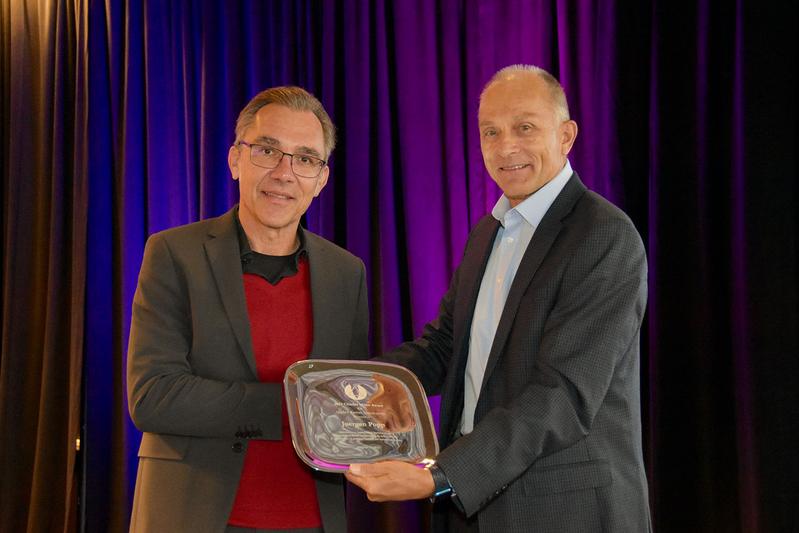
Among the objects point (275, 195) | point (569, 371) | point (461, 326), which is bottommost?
point (569, 371)

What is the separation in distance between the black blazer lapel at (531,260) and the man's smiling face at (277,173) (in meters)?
0.67

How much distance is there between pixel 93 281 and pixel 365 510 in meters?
1.97

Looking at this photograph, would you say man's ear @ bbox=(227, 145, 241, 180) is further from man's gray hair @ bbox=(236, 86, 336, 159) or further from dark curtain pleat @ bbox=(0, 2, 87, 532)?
dark curtain pleat @ bbox=(0, 2, 87, 532)

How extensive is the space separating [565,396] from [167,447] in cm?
102

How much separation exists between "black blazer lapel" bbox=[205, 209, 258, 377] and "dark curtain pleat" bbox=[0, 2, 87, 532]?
2.50m

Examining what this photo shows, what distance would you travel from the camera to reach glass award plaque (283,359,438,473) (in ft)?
6.35

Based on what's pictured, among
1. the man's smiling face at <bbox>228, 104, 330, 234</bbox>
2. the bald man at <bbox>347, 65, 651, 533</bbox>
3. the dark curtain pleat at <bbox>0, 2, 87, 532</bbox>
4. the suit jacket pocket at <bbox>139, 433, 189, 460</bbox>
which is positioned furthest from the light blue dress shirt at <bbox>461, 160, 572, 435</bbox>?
the dark curtain pleat at <bbox>0, 2, 87, 532</bbox>

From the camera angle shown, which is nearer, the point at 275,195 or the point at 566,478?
the point at 566,478

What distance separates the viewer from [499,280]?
2.34 meters

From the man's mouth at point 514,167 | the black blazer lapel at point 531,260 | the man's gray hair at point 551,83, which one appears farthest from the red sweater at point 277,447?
the man's gray hair at point 551,83

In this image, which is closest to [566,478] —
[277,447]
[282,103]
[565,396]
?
[565,396]

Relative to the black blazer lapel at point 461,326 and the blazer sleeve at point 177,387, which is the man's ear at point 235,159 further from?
the black blazer lapel at point 461,326

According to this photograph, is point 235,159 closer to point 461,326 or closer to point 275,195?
point 275,195

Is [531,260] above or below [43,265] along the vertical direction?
below
